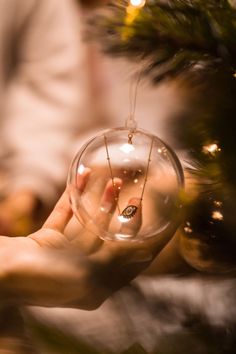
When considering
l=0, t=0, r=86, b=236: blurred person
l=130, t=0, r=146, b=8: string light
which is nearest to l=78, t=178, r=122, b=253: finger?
l=130, t=0, r=146, b=8: string light

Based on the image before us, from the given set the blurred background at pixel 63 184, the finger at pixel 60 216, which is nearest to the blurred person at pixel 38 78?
the blurred background at pixel 63 184

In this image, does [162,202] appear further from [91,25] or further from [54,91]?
[54,91]

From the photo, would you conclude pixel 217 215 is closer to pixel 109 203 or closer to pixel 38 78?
pixel 109 203

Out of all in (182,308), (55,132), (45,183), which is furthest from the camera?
(55,132)

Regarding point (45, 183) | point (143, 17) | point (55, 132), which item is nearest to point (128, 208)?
point (143, 17)

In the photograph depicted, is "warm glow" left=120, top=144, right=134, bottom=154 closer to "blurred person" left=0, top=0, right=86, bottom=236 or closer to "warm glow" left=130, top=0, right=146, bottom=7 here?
"warm glow" left=130, top=0, right=146, bottom=7

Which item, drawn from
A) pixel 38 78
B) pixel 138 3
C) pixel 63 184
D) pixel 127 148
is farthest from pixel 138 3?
pixel 38 78
